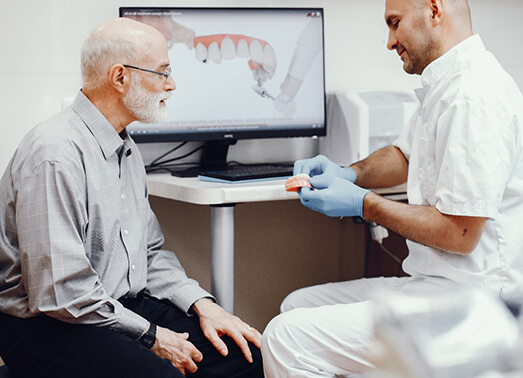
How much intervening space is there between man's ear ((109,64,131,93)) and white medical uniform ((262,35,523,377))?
0.67 metres

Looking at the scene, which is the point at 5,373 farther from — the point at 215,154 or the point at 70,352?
the point at 215,154

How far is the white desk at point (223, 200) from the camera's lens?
163 centimetres

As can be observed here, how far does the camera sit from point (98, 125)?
1.44 meters

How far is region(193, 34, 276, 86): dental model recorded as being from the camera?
6.59 feet

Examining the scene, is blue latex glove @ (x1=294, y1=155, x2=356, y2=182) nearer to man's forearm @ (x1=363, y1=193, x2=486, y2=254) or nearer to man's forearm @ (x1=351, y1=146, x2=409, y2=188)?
man's forearm @ (x1=351, y1=146, x2=409, y2=188)

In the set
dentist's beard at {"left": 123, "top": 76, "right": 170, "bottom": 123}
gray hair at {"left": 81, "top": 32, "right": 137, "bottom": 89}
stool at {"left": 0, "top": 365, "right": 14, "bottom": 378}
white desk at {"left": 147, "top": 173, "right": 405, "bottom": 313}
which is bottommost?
stool at {"left": 0, "top": 365, "right": 14, "bottom": 378}

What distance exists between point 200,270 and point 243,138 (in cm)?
56

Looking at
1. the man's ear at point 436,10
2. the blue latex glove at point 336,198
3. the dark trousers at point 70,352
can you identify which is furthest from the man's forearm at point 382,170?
the dark trousers at point 70,352

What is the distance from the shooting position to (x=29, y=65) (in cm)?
194

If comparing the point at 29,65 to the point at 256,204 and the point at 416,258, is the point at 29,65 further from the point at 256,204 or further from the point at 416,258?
the point at 416,258

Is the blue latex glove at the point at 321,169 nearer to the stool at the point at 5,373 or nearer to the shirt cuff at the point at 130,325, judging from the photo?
the shirt cuff at the point at 130,325

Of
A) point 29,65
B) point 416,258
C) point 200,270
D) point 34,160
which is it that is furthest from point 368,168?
point 29,65

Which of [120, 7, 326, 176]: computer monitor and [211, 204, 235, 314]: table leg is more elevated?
[120, 7, 326, 176]: computer monitor

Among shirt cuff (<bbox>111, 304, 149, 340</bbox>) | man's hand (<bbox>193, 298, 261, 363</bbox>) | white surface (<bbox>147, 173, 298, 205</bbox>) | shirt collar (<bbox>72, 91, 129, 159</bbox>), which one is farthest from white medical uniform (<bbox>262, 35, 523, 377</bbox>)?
shirt collar (<bbox>72, 91, 129, 159</bbox>)
